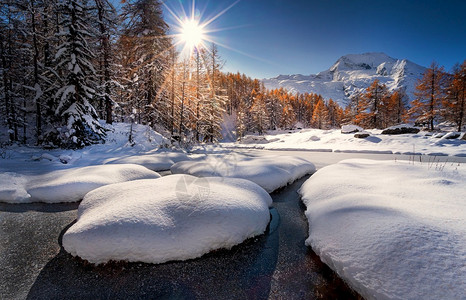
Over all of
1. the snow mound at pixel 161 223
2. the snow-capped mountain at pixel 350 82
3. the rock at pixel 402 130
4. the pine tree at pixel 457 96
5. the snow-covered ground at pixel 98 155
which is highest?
the snow-capped mountain at pixel 350 82

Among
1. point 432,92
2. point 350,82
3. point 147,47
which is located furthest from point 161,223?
point 350,82

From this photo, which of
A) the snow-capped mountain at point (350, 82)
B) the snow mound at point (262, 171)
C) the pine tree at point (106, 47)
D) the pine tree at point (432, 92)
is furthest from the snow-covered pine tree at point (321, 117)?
the snow-capped mountain at point (350, 82)

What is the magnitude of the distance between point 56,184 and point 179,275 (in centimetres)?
530

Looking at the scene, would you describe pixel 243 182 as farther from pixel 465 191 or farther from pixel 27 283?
pixel 465 191

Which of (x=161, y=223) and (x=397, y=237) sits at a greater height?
(x=397, y=237)

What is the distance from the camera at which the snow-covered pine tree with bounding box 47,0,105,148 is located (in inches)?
407

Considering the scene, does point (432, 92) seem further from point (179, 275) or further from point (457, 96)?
point (179, 275)

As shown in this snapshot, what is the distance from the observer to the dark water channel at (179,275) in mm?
2342

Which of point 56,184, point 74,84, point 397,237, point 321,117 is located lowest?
point 56,184

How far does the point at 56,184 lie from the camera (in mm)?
5348

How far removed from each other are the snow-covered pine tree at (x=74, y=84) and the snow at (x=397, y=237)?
1314cm

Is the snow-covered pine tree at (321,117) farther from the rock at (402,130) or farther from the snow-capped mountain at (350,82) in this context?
the snow-capped mountain at (350,82)

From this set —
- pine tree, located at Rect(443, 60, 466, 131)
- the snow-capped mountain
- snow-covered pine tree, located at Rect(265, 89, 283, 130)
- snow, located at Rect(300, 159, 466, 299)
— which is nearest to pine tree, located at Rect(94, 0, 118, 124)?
snow, located at Rect(300, 159, 466, 299)

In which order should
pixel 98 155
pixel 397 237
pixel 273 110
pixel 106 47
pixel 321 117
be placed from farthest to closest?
pixel 321 117 → pixel 273 110 → pixel 106 47 → pixel 98 155 → pixel 397 237
